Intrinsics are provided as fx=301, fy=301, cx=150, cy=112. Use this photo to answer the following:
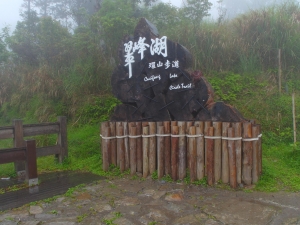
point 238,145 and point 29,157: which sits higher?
point 238,145

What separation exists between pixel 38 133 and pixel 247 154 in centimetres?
436

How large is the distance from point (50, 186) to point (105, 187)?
0.99 m

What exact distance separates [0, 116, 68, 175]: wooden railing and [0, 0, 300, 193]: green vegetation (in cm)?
27

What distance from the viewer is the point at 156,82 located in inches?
222

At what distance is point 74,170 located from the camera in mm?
6379

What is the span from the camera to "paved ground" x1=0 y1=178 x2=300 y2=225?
3.58 m

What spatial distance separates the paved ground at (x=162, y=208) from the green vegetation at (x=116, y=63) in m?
0.90

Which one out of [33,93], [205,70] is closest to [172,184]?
[205,70]

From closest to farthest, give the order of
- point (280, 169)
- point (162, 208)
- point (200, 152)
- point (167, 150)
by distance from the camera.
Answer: point (162, 208) → point (200, 152) → point (167, 150) → point (280, 169)

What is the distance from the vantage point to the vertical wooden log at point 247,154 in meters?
4.48

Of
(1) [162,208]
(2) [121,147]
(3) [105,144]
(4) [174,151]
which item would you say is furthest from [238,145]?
(3) [105,144]

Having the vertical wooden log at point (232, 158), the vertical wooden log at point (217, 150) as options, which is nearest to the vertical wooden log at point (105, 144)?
the vertical wooden log at point (217, 150)

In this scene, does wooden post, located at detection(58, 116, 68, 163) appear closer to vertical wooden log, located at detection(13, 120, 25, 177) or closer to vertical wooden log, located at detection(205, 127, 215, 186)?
vertical wooden log, located at detection(13, 120, 25, 177)

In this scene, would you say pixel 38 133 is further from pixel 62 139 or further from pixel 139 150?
pixel 139 150
